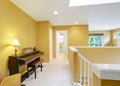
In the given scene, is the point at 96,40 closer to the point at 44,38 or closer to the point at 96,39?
the point at 96,39

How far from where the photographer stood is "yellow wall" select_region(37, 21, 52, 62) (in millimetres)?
6480

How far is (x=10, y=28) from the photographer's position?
3953 mm

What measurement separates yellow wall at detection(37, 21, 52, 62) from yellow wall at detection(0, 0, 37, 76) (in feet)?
3.79

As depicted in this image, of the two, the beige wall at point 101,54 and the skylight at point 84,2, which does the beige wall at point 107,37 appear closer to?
the beige wall at point 101,54

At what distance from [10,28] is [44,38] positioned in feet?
8.89

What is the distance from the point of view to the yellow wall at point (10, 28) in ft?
11.5

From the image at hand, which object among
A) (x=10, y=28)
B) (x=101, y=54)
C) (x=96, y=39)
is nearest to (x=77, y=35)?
(x=101, y=54)

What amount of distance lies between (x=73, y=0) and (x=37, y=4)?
1.47 meters

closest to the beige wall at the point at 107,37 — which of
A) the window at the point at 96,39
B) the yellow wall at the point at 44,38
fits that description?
the window at the point at 96,39

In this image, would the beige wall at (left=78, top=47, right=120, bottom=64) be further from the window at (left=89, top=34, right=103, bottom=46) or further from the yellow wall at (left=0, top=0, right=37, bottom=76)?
the window at (left=89, top=34, right=103, bottom=46)

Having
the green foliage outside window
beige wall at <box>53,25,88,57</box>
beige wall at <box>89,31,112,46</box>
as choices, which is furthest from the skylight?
the green foliage outside window

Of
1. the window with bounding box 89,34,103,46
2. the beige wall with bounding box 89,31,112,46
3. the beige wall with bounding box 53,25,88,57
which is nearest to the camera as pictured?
the beige wall with bounding box 53,25,88,57

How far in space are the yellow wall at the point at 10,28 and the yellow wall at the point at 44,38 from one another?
116cm

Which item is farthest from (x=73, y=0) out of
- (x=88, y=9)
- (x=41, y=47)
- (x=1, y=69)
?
(x=1, y=69)
